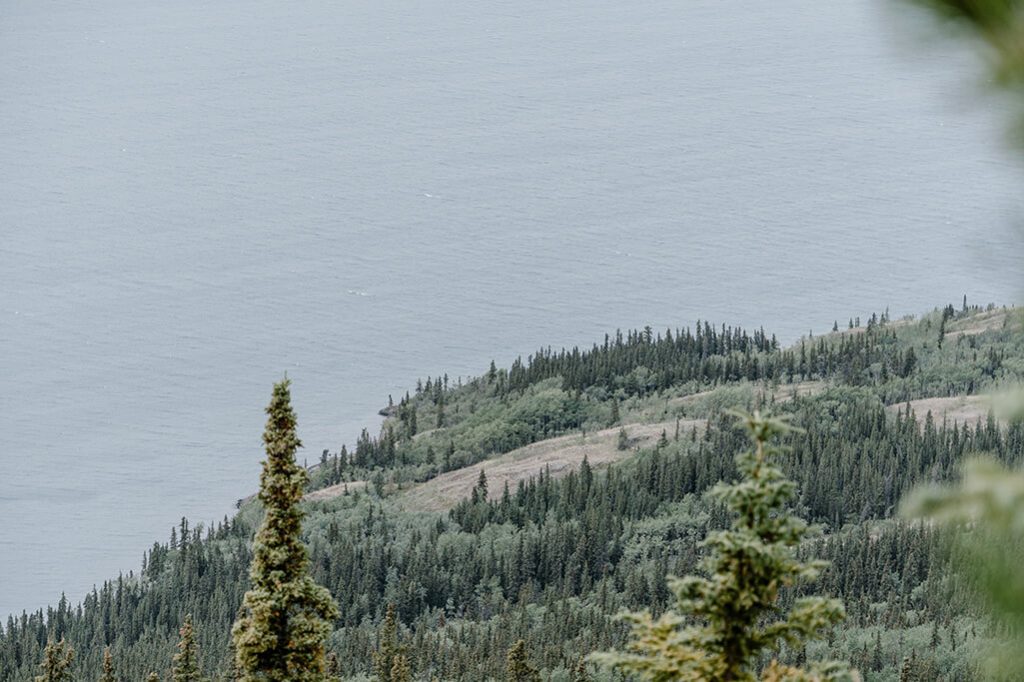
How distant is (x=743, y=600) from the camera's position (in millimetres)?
13578

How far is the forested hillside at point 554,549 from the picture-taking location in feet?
422

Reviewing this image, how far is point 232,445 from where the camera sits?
183250 mm

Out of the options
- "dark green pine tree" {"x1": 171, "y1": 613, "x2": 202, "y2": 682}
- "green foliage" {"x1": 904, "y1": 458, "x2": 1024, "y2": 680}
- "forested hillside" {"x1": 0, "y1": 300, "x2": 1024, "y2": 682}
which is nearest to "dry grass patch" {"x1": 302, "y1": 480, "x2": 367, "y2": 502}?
"forested hillside" {"x1": 0, "y1": 300, "x2": 1024, "y2": 682}

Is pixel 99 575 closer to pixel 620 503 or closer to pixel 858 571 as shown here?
pixel 620 503

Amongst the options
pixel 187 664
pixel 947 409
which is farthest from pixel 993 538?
pixel 947 409

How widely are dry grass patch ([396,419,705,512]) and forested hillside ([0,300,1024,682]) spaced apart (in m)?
0.39

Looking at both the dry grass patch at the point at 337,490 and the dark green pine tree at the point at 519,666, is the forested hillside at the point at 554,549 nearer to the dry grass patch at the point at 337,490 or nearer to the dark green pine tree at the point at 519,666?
the dry grass patch at the point at 337,490

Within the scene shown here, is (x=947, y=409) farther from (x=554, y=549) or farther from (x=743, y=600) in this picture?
(x=743, y=600)

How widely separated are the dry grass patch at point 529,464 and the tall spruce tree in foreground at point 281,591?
508 ft

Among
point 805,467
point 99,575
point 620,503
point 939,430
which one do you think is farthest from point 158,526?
point 939,430

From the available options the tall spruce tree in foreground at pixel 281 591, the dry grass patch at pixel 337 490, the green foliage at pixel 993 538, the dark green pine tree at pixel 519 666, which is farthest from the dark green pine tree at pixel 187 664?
the dry grass patch at pixel 337 490

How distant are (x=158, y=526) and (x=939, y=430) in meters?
78.9

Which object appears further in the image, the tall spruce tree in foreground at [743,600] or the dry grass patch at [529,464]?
the dry grass patch at [529,464]

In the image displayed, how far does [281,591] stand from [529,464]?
547ft
